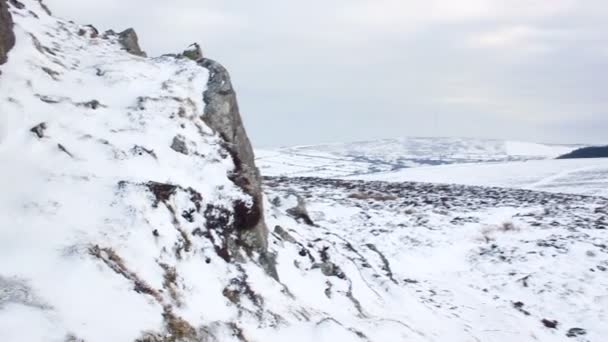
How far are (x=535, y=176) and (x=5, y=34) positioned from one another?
53.7m

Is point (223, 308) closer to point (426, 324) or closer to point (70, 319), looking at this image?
point (70, 319)

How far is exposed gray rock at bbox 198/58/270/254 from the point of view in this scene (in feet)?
32.6

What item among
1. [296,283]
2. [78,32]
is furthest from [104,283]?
[78,32]

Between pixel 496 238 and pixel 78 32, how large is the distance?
17.1m

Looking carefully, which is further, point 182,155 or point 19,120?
point 182,155

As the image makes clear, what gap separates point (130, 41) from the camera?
15.3 m

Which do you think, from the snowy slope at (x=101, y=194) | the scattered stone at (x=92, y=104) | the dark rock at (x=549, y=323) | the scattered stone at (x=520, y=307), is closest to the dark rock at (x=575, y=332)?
the dark rock at (x=549, y=323)

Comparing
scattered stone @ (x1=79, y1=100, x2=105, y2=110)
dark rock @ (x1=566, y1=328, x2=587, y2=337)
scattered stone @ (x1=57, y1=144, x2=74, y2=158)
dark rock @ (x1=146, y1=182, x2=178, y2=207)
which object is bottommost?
dark rock @ (x1=566, y1=328, x2=587, y2=337)

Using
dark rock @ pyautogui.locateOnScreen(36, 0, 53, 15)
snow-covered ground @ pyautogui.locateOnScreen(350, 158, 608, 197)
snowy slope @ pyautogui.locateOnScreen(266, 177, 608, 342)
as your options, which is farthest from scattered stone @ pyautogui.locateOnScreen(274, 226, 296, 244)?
snow-covered ground @ pyautogui.locateOnScreen(350, 158, 608, 197)

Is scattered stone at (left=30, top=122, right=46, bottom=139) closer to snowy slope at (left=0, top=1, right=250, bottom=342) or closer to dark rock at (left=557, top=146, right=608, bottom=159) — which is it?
snowy slope at (left=0, top=1, right=250, bottom=342)

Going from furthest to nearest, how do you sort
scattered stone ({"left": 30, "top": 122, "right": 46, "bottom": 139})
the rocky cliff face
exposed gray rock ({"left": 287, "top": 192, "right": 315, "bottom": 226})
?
exposed gray rock ({"left": 287, "top": 192, "right": 315, "bottom": 226}) < scattered stone ({"left": 30, "top": 122, "right": 46, "bottom": 139}) < the rocky cliff face

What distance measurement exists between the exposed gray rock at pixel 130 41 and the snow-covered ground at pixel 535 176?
119ft

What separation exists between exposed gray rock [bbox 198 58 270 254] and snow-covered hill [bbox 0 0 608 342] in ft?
0.14

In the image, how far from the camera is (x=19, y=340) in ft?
17.1
